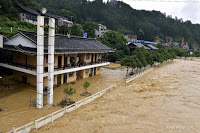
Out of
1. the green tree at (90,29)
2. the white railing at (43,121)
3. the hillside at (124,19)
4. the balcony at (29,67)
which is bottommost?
the white railing at (43,121)

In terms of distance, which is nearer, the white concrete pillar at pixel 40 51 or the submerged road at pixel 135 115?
the submerged road at pixel 135 115

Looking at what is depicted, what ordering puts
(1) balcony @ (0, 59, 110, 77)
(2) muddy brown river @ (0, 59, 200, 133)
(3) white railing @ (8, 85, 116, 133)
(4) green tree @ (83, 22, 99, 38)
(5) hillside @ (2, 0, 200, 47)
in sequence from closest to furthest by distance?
(3) white railing @ (8, 85, 116, 133), (2) muddy brown river @ (0, 59, 200, 133), (1) balcony @ (0, 59, 110, 77), (4) green tree @ (83, 22, 99, 38), (5) hillside @ (2, 0, 200, 47)

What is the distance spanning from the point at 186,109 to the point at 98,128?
9.59 m

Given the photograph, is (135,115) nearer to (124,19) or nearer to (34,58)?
(34,58)

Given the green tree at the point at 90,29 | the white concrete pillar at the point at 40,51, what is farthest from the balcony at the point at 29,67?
the green tree at the point at 90,29

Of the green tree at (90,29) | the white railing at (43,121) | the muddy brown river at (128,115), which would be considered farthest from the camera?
the green tree at (90,29)

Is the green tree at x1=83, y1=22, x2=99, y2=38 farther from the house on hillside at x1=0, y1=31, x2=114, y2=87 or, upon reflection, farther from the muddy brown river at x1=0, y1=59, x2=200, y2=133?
the muddy brown river at x1=0, y1=59, x2=200, y2=133

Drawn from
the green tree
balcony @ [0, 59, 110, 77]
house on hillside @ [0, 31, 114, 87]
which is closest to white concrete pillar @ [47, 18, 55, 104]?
house on hillside @ [0, 31, 114, 87]

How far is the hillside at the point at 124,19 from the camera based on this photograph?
3633 inches

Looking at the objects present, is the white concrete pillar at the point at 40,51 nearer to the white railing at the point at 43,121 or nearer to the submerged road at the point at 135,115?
the white railing at the point at 43,121

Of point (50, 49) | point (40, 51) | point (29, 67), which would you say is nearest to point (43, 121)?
point (40, 51)

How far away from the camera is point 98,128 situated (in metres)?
11.0

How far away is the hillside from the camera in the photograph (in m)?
92.3

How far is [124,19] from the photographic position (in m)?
121
